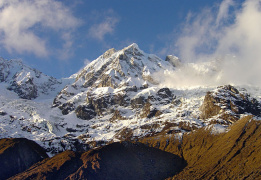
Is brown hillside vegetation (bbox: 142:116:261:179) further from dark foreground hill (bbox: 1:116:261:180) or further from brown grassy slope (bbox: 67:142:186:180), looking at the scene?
brown grassy slope (bbox: 67:142:186:180)

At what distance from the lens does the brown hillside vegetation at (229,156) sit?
14862 cm

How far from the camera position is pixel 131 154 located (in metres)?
191

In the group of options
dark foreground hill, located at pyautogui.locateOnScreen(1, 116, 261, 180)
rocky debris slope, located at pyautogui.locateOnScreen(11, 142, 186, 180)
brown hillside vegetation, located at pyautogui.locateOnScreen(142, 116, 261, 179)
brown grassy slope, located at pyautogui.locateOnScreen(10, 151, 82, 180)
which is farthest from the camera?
brown grassy slope, located at pyautogui.locateOnScreen(10, 151, 82, 180)

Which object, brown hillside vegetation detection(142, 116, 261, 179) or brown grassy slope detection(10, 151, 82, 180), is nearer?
brown hillside vegetation detection(142, 116, 261, 179)

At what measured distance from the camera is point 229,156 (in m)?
165

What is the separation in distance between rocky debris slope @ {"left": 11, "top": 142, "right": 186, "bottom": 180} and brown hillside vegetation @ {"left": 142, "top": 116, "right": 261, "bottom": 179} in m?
10.6

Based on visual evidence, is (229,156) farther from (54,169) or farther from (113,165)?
(54,169)

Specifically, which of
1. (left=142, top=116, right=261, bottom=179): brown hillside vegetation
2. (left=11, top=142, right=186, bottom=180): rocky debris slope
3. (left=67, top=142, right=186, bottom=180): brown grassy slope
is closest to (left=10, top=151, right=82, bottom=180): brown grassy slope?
(left=11, top=142, right=186, bottom=180): rocky debris slope

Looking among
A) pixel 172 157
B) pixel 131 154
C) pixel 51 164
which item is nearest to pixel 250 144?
pixel 172 157

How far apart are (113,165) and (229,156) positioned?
6524 centimetres

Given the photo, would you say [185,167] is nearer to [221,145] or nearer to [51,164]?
[221,145]

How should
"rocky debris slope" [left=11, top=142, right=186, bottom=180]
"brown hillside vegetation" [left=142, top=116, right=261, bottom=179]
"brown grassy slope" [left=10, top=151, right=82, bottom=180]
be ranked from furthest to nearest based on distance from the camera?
"brown grassy slope" [left=10, top=151, right=82, bottom=180] < "rocky debris slope" [left=11, top=142, right=186, bottom=180] < "brown hillside vegetation" [left=142, top=116, right=261, bottom=179]

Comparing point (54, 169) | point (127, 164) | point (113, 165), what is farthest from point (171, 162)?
point (54, 169)

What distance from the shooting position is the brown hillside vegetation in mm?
148625
